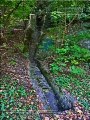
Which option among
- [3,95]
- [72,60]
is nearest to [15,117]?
[3,95]

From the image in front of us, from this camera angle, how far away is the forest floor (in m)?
4.17

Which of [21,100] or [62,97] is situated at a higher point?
[21,100]

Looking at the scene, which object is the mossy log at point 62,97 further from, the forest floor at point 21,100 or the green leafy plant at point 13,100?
the green leafy plant at point 13,100

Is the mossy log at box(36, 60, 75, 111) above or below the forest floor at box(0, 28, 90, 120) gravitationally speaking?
below

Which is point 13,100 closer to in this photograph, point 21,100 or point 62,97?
point 21,100

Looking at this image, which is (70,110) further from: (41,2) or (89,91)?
(41,2)

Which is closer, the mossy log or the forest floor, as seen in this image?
the forest floor

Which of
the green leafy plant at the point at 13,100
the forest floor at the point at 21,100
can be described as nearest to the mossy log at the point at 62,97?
the forest floor at the point at 21,100

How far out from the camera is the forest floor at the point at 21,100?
4.17 meters

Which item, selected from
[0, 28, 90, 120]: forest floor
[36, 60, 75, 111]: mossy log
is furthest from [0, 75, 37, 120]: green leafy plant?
[36, 60, 75, 111]: mossy log

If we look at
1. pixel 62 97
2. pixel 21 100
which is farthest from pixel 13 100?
pixel 62 97

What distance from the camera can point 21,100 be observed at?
461 centimetres

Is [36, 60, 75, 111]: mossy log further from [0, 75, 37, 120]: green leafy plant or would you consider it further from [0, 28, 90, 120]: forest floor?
[0, 75, 37, 120]: green leafy plant

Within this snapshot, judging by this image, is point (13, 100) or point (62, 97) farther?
point (62, 97)
